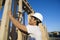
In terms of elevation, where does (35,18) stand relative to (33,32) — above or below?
above

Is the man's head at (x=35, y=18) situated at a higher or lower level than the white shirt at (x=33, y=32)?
higher

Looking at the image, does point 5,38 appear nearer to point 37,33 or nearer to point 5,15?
point 5,15

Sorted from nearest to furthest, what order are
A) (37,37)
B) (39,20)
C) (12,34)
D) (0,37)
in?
(0,37) < (37,37) < (39,20) < (12,34)

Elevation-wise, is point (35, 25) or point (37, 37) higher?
point (35, 25)

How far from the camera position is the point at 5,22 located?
1.66 metres

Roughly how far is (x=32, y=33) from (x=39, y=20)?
9.6 inches

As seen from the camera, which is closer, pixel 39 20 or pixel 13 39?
pixel 39 20

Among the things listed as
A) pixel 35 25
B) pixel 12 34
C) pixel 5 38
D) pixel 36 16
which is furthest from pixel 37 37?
pixel 12 34

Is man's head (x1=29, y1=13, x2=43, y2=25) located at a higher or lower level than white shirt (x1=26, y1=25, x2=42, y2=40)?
higher

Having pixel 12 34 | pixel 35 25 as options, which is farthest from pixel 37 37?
pixel 12 34

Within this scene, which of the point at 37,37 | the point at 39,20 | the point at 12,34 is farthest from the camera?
the point at 12,34

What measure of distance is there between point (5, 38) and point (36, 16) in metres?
0.55

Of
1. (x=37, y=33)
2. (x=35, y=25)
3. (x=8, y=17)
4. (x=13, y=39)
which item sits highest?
(x=8, y=17)

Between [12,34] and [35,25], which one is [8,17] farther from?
[12,34]
